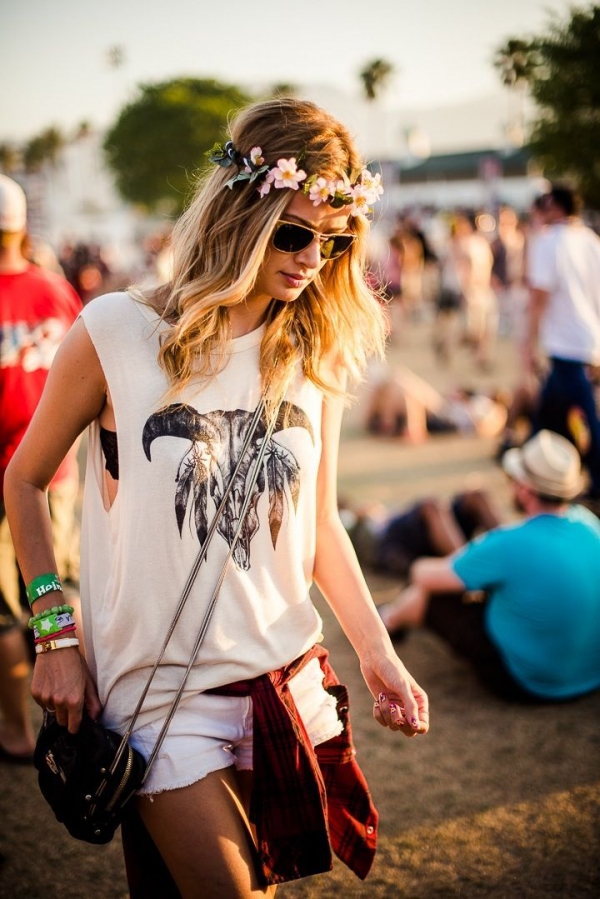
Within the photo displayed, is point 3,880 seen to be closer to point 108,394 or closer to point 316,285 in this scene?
point 108,394

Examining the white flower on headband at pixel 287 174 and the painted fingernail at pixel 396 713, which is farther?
the painted fingernail at pixel 396 713

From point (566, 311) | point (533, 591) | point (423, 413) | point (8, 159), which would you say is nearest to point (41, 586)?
point (533, 591)

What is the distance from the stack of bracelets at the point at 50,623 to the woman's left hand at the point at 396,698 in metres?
0.68

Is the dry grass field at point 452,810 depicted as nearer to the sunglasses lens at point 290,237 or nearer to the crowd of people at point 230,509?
the crowd of people at point 230,509

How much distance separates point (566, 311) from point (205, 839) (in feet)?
16.7

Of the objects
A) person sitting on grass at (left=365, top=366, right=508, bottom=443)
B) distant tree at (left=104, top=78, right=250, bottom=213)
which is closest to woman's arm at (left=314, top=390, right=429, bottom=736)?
person sitting on grass at (left=365, top=366, right=508, bottom=443)

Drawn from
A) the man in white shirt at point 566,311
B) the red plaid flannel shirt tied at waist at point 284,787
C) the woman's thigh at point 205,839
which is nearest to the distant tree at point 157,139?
the man in white shirt at point 566,311

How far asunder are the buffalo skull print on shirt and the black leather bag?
44 centimetres

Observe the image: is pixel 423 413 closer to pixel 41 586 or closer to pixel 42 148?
pixel 41 586

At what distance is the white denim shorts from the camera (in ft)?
5.31

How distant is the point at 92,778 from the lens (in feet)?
5.22

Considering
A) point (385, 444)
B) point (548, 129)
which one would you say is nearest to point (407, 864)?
point (385, 444)

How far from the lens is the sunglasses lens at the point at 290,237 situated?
173 cm

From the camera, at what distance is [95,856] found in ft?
9.07
